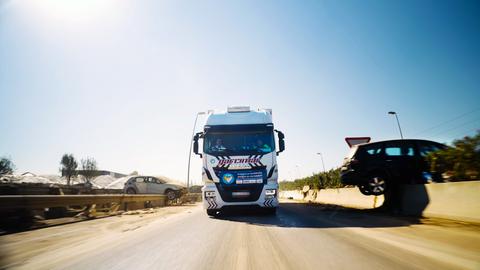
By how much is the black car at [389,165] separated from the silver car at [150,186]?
15.9 metres

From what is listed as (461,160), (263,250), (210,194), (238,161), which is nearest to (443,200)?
(461,160)

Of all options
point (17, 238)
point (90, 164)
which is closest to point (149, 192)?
point (17, 238)

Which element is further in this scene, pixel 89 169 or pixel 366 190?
pixel 89 169

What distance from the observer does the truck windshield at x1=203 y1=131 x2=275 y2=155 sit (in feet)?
28.9

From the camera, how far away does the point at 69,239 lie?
5.32 metres

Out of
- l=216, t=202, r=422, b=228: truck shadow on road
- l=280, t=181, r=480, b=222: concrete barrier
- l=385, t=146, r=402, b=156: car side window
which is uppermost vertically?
l=385, t=146, r=402, b=156: car side window

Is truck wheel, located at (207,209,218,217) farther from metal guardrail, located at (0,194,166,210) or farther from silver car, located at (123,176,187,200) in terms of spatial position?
silver car, located at (123,176,187,200)

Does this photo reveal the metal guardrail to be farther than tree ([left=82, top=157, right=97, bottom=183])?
No

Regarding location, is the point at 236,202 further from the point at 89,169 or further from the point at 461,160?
the point at 89,169

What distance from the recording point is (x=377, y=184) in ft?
27.1

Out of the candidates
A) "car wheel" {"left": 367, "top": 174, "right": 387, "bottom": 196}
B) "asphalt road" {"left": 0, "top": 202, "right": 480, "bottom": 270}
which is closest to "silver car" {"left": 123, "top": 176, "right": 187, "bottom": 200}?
"asphalt road" {"left": 0, "top": 202, "right": 480, "bottom": 270}

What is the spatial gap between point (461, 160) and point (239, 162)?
5.70 meters

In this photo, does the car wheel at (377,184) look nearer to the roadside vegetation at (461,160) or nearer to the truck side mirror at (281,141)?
the roadside vegetation at (461,160)

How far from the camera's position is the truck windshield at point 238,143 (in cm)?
880
